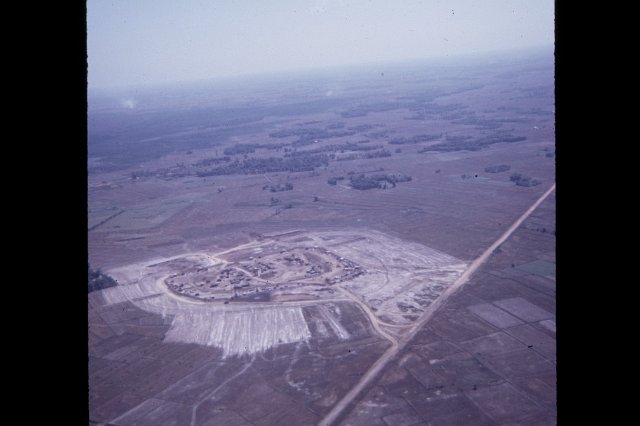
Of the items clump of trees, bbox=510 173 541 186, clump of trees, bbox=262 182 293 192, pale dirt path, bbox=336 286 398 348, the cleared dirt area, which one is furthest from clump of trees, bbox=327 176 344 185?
pale dirt path, bbox=336 286 398 348

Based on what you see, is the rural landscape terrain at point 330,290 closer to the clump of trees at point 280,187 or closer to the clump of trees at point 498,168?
the clump of trees at point 280,187

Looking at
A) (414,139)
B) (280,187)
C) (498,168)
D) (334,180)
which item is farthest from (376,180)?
(414,139)

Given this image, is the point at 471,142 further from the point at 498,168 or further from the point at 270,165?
the point at 270,165

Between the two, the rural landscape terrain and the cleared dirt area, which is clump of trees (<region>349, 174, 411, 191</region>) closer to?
the rural landscape terrain

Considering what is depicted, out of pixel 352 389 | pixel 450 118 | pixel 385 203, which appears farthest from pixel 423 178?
pixel 450 118

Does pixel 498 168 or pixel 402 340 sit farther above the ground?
pixel 498 168

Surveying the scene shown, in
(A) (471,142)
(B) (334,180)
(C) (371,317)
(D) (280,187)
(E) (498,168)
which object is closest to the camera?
(C) (371,317)
